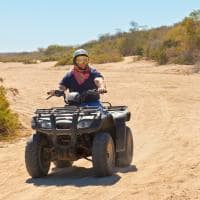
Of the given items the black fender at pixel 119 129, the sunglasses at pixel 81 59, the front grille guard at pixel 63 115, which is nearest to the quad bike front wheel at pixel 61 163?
the black fender at pixel 119 129

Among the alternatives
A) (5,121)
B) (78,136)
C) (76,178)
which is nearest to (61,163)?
(76,178)

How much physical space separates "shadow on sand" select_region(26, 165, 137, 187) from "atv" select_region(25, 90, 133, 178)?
116 millimetres

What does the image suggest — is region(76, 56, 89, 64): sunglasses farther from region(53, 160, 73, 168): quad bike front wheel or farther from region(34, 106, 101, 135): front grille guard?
region(53, 160, 73, 168): quad bike front wheel

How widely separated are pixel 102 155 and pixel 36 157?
924mm

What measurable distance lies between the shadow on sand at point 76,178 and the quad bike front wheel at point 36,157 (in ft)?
0.32

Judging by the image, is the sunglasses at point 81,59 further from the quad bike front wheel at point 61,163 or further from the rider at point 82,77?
the quad bike front wheel at point 61,163

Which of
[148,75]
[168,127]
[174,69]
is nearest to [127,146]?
[168,127]

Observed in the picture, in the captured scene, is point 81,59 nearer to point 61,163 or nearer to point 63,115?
point 63,115

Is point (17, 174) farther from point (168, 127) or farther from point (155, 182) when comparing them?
point (168, 127)

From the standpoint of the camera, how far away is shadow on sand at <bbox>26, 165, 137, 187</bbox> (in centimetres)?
828

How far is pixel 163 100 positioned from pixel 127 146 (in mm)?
9817

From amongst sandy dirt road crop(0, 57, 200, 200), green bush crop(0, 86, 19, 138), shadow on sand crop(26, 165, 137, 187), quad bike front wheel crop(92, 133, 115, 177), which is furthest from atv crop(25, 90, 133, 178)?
green bush crop(0, 86, 19, 138)

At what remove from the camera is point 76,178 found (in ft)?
28.6

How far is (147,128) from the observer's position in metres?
13.6
